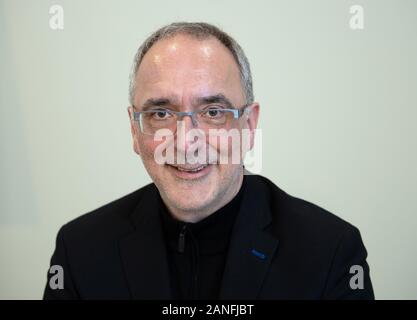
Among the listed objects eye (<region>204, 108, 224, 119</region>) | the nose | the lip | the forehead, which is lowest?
the lip

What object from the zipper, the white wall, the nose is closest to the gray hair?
the nose

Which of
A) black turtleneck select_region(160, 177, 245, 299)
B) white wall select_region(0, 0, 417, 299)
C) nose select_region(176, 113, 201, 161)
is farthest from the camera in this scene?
white wall select_region(0, 0, 417, 299)

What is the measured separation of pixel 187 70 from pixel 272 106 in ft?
3.34

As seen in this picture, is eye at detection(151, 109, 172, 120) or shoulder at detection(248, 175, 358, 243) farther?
shoulder at detection(248, 175, 358, 243)

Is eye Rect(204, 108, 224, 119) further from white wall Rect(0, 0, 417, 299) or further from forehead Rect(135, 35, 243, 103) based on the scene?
white wall Rect(0, 0, 417, 299)

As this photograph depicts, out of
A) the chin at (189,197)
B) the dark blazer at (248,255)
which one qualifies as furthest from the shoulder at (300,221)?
the chin at (189,197)

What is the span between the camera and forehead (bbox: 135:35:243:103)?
1.44 metres

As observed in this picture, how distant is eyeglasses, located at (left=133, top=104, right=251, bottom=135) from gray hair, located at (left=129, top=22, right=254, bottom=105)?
0.39ft

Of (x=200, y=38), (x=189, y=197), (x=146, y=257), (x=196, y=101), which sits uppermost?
(x=200, y=38)

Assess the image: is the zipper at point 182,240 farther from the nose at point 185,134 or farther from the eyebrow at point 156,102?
the eyebrow at point 156,102

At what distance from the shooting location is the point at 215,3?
93.0 inches

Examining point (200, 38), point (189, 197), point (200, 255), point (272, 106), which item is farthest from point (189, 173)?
point (272, 106)

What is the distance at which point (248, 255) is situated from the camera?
1.55m

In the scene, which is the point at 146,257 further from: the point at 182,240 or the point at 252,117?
the point at 252,117
